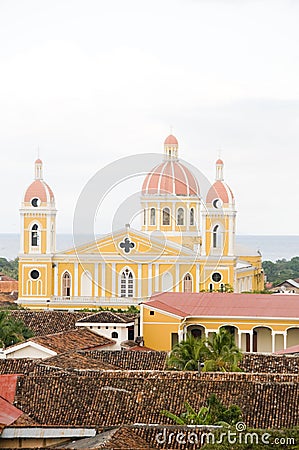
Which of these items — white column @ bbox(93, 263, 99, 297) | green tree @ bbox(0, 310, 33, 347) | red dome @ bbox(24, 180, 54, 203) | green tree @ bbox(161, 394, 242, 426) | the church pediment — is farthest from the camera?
red dome @ bbox(24, 180, 54, 203)

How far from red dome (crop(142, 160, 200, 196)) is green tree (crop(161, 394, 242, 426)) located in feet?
152

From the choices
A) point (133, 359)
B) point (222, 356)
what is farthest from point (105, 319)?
point (222, 356)

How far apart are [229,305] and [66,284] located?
17.0 metres

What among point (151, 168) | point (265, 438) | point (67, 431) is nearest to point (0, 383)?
point (67, 431)

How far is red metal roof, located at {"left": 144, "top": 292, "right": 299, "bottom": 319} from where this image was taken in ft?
181

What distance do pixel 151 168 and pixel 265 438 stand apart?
52.1m

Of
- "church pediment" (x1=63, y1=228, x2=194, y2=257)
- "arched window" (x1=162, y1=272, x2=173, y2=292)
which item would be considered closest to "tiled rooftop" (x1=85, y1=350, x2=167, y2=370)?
"church pediment" (x1=63, y1=228, x2=194, y2=257)

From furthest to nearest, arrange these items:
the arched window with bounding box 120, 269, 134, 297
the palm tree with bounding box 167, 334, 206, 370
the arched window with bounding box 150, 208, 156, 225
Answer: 1. the arched window with bounding box 150, 208, 156, 225
2. the arched window with bounding box 120, 269, 134, 297
3. the palm tree with bounding box 167, 334, 206, 370

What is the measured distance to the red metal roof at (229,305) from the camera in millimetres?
55031

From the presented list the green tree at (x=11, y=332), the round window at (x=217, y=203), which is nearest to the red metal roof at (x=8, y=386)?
the green tree at (x=11, y=332)

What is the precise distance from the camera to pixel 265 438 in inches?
953

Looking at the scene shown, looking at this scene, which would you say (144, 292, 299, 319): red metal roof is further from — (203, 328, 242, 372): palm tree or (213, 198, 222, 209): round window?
(203, 328, 242, 372): palm tree

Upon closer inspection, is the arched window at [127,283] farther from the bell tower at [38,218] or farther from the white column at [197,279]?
the bell tower at [38,218]

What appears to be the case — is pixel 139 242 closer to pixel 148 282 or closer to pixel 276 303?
pixel 148 282
